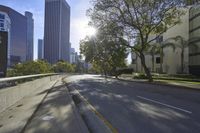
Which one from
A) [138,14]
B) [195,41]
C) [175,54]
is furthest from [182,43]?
[138,14]

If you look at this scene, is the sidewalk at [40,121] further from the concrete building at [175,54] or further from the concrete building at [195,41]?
the concrete building at [175,54]

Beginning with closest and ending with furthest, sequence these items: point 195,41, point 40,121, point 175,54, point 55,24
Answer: point 40,121 < point 195,41 < point 175,54 < point 55,24

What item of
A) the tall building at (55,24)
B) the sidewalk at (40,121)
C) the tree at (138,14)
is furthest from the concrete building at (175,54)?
the tall building at (55,24)

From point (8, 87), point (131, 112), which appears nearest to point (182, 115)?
point (131, 112)

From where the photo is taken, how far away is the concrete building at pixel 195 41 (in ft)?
208

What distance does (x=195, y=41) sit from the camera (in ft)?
211

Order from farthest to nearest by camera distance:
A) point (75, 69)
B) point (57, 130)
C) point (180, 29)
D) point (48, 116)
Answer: point (75, 69)
point (180, 29)
point (48, 116)
point (57, 130)

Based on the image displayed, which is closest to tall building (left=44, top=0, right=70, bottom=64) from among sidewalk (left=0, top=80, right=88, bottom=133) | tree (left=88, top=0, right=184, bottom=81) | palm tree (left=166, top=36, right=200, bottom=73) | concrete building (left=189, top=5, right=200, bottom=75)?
palm tree (left=166, top=36, right=200, bottom=73)

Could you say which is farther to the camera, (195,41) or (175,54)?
(175,54)

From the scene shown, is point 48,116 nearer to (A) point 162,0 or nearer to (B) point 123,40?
(A) point 162,0

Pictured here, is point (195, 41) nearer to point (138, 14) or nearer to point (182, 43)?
point (182, 43)

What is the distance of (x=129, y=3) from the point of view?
4469cm

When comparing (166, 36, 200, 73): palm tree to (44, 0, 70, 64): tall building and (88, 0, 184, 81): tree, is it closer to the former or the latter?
(88, 0, 184, 81): tree

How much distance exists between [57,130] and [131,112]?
444 cm
